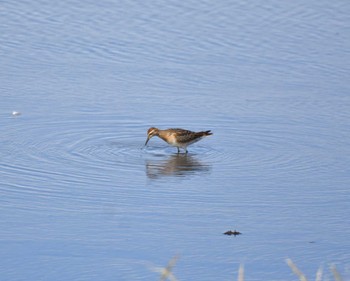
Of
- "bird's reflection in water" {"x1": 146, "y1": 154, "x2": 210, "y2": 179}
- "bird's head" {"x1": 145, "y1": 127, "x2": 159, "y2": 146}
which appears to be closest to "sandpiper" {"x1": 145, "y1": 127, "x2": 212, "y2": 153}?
"bird's head" {"x1": 145, "y1": 127, "x2": 159, "y2": 146}

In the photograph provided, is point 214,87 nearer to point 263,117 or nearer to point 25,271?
point 263,117

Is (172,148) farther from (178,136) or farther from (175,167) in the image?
(175,167)

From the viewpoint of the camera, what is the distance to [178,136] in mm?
11422

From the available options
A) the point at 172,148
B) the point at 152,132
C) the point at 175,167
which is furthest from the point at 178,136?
the point at 172,148

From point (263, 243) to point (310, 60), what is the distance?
650 cm

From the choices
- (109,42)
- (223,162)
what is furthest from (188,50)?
(223,162)

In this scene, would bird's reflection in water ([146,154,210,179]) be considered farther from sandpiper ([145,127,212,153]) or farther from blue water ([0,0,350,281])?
sandpiper ([145,127,212,153])

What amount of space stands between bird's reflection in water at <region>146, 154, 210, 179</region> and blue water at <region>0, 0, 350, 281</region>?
0.03 meters

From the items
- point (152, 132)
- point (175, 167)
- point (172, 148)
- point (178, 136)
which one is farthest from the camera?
Result: point (172, 148)

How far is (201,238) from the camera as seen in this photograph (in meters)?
8.62

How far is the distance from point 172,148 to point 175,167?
113cm

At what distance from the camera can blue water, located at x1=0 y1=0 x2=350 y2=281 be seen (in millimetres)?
8344

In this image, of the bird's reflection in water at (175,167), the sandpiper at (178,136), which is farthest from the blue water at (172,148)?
the sandpiper at (178,136)

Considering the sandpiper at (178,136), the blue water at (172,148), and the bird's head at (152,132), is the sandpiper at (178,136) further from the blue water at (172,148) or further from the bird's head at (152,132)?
the blue water at (172,148)
